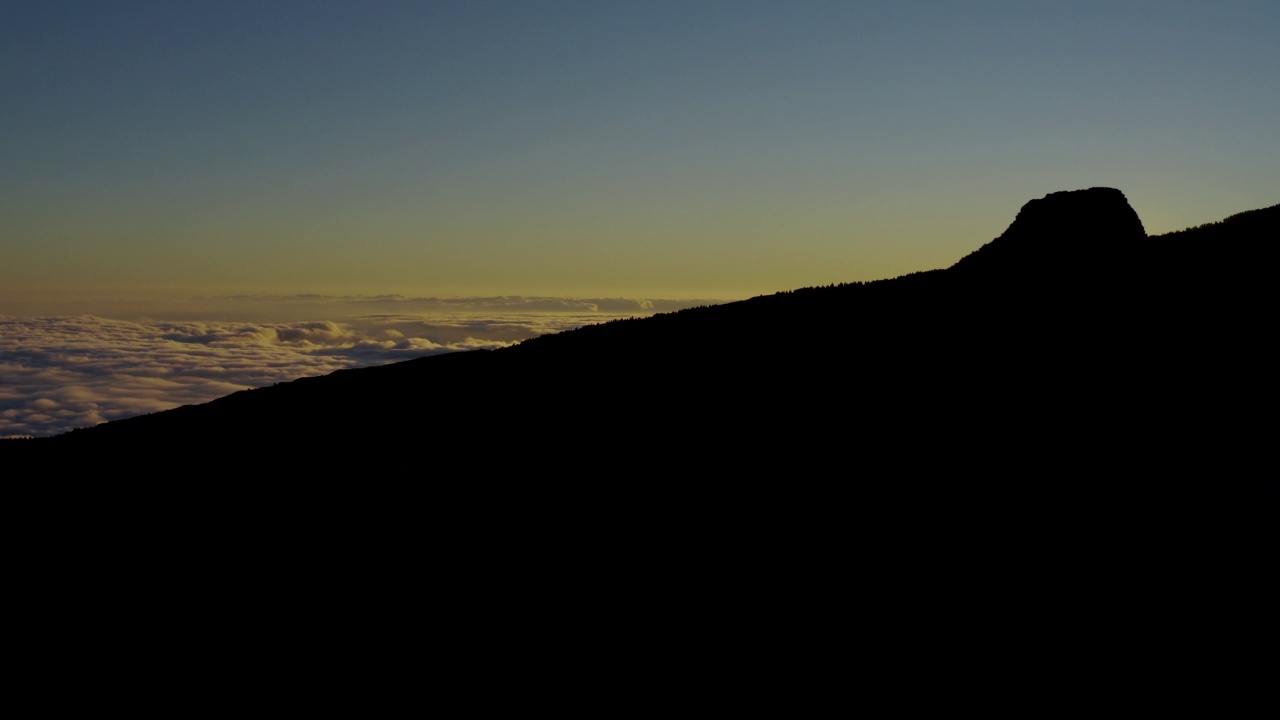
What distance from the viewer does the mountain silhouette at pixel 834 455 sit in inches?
758

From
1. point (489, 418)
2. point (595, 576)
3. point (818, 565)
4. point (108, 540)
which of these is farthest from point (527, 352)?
point (818, 565)

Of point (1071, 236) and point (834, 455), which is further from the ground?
point (1071, 236)

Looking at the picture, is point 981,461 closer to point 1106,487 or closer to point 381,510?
point 1106,487

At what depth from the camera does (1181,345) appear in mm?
21453

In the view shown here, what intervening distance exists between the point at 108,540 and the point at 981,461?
30.9m

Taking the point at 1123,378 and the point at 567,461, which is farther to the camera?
the point at 567,461

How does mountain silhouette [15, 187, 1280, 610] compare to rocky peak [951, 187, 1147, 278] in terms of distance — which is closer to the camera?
mountain silhouette [15, 187, 1280, 610]

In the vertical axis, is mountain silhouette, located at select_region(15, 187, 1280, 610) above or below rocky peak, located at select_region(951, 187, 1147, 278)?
below

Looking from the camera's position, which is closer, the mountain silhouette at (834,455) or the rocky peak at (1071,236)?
the mountain silhouette at (834,455)

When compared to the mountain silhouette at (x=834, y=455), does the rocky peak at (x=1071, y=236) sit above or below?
above

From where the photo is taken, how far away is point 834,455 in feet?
77.5

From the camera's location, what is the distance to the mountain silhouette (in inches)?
758

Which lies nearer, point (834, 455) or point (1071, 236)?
point (834, 455)

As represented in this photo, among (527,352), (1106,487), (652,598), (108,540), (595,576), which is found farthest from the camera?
(527,352)
